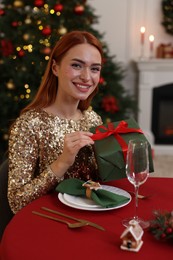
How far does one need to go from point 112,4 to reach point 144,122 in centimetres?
151

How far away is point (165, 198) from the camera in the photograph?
1.40m

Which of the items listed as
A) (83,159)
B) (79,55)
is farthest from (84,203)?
(79,55)

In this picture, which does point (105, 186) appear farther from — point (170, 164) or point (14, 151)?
point (170, 164)

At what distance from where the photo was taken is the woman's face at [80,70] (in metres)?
1.57

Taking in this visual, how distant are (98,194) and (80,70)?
1.72 feet

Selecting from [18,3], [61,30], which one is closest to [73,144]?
[61,30]

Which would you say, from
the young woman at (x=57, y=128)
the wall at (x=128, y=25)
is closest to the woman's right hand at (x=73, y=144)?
the young woman at (x=57, y=128)

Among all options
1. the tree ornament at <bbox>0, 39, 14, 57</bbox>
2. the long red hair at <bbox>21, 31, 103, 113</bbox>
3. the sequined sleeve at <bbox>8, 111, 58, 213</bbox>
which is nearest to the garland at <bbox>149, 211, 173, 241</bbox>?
the sequined sleeve at <bbox>8, 111, 58, 213</bbox>

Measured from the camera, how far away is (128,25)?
5.00 metres

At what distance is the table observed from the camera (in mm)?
982

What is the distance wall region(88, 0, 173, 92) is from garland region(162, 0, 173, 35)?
85 mm

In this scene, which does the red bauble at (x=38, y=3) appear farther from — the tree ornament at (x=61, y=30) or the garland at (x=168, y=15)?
the garland at (x=168, y=15)

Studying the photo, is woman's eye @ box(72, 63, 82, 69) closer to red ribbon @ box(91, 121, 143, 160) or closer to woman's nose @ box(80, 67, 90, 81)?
woman's nose @ box(80, 67, 90, 81)

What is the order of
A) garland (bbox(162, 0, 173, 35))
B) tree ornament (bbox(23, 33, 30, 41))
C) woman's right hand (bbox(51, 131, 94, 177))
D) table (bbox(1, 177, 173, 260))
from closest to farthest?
table (bbox(1, 177, 173, 260)) → woman's right hand (bbox(51, 131, 94, 177)) → tree ornament (bbox(23, 33, 30, 41)) → garland (bbox(162, 0, 173, 35))
